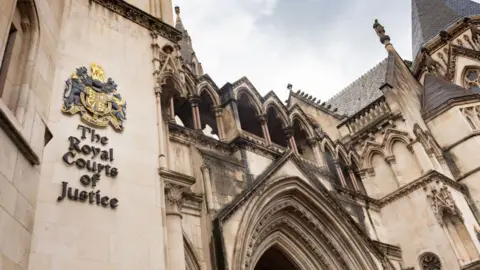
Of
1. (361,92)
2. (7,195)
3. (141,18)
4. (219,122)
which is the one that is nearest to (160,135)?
→ (141,18)

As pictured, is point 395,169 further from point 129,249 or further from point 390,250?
point 129,249

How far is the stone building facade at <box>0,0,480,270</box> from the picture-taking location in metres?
5.74

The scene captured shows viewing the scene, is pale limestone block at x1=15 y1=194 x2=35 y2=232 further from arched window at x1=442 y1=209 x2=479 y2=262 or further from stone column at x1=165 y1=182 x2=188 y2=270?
arched window at x1=442 y1=209 x2=479 y2=262

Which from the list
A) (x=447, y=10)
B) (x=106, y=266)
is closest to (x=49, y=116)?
(x=106, y=266)

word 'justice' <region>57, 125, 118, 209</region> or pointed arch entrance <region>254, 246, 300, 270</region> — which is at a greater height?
pointed arch entrance <region>254, 246, 300, 270</region>

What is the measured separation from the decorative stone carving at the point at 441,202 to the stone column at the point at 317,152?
4.30 m

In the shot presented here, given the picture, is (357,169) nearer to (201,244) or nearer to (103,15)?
(201,244)

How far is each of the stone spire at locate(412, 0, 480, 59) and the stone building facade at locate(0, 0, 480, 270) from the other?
4.17 metres

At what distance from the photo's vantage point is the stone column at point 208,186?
11298 mm

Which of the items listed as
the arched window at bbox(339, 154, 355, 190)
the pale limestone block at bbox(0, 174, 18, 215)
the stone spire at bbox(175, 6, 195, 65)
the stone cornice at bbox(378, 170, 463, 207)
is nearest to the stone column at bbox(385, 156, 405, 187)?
the stone cornice at bbox(378, 170, 463, 207)

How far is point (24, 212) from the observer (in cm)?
489

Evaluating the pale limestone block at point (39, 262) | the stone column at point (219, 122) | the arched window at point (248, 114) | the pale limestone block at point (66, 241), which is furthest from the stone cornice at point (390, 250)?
the pale limestone block at point (39, 262)

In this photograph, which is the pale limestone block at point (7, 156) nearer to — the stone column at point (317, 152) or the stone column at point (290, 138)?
the stone column at point (290, 138)

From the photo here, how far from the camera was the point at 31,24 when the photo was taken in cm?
613
